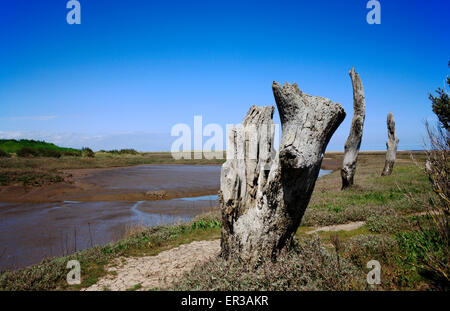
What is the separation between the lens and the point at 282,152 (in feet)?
15.9

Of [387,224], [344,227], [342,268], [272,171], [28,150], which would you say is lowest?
[344,227]

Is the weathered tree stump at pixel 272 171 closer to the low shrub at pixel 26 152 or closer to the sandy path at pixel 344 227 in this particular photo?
the sandy path at pixel 344 227

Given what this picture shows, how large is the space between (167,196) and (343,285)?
18360mm

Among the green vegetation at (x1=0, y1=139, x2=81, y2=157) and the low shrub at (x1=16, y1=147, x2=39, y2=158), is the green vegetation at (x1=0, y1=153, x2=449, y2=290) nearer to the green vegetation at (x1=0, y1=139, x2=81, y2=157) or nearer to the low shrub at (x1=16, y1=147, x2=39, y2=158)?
the low shrub at (x1=16, y1=147, x2=39, y2=158)

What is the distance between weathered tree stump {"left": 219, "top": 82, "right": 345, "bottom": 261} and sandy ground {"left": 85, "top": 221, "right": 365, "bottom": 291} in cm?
149

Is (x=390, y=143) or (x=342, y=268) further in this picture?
(x=390, y=143)


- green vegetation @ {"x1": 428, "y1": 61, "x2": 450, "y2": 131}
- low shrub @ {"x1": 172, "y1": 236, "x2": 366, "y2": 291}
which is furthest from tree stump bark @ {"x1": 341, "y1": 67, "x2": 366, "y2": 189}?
low shrub @ {"x1": 172, "y1": 236, "x2": 366, "y2": 291}

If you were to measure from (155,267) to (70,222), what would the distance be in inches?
356

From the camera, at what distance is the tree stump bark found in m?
16.8

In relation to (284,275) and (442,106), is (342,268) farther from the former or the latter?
(442,106)

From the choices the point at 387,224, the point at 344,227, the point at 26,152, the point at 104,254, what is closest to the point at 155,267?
the point at 104,254

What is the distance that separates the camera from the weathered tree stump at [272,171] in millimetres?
5113

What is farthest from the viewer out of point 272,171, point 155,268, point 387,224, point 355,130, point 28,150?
point 28,150

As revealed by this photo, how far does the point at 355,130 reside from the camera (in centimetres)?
1714
